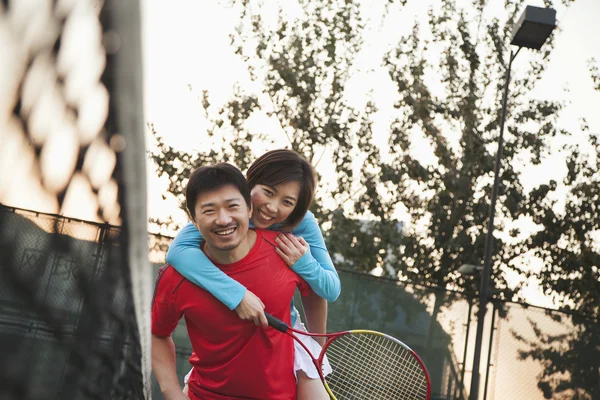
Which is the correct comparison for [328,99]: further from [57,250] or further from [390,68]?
[57,250]

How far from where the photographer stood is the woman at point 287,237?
233 cm

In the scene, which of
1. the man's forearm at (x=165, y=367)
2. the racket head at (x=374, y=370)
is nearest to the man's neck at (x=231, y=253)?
the man's forearm at (x=165, y=367)

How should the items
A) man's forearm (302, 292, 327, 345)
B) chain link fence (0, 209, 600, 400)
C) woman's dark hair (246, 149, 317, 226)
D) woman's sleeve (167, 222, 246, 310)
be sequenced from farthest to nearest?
chain link fence (0, 209, 600, 400), man's forearm (302, 292, 327, 345), woman's dark hair (246, 149, 317, 226), woman's sleeve (167, 222, 246, 310)

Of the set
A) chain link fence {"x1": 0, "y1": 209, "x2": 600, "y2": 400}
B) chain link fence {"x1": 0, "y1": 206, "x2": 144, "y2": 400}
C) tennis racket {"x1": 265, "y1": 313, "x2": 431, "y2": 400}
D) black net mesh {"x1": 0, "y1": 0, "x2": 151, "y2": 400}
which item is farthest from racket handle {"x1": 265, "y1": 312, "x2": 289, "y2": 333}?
chain link fence {"x1": 0, "y1": 209, "x2": 600, "y2": 400}

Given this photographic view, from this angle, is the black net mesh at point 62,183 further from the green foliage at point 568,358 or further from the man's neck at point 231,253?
the green foliage at point 568,358

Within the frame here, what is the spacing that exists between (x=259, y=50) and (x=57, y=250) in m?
16.7

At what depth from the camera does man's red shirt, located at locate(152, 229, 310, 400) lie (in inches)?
91.7

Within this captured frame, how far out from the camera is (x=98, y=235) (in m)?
1.14

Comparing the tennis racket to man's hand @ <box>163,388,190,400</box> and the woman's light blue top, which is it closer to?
the woman's light blue top

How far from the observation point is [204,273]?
2.27 m

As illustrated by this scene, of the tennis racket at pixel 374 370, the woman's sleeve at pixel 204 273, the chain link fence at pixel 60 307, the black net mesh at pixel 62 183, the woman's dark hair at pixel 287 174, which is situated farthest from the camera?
the tennis racket at pixel 374 370

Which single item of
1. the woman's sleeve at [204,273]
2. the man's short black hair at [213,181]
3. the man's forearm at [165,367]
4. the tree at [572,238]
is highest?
the tree at [572,238]

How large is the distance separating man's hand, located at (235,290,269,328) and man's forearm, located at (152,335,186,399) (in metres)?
0.36

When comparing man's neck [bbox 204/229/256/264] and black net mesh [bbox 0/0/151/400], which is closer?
black net mesh [bbox 0/0/151/400]
